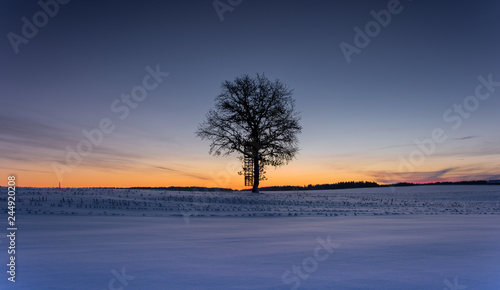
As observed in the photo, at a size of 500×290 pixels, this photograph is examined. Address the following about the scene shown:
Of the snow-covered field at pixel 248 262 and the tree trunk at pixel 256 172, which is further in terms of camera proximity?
the tree trunk at pixel 256 172

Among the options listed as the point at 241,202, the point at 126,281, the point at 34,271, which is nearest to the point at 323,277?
the point at 126,281

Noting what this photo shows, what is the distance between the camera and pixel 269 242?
585 cm

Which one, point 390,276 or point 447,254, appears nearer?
point 390,276

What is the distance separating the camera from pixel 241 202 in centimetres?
2039

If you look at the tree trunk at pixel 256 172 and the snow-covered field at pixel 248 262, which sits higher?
the tree trunk at pixel 256 172

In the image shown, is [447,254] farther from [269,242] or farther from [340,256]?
[269,242]

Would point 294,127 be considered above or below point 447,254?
above

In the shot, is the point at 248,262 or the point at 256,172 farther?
the point at 256,172

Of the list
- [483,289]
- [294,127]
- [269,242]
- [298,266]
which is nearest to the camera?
[483,289]

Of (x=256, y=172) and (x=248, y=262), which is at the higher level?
(x=256, y=172)

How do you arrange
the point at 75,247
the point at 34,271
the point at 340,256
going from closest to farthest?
the point at 34,271, the point at 340,256, the point at 75,247

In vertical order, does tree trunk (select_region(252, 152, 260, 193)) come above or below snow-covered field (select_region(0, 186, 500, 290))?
above

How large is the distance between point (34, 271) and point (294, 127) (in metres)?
27.7

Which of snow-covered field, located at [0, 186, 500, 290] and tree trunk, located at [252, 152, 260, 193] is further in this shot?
tree trunk, located at [252, 152, 260, 193]
